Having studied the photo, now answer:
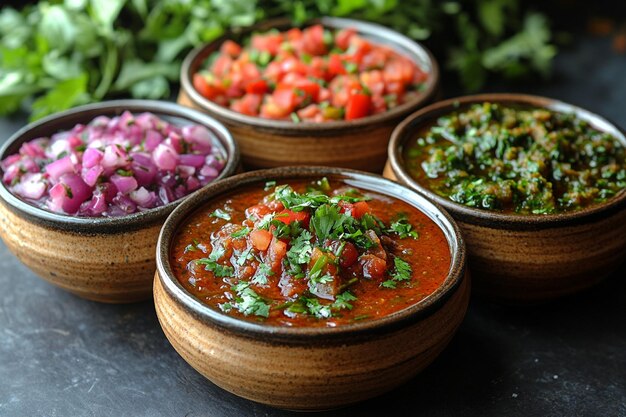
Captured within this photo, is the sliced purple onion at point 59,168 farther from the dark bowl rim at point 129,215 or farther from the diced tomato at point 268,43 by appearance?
the diced tomato at point 268,43

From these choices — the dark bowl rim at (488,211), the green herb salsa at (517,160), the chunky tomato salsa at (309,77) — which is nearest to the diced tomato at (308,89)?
the chunky tomato salsa at (309,77)

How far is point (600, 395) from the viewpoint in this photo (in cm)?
305

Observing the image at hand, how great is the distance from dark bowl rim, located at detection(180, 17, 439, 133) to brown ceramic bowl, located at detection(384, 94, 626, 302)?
679mm

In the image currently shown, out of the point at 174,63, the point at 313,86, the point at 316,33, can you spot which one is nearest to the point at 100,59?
the point at 174,63

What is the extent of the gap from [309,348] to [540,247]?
1140 mm

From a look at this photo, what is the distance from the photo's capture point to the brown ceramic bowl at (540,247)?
10.4 ft

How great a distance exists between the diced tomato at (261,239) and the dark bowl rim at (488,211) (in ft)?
2.52

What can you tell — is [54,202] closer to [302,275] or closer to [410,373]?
[302,275]

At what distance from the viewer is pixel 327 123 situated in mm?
3900

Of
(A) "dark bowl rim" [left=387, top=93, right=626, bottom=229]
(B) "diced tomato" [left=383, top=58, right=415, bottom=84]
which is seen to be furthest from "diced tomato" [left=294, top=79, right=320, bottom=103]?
(A) "dark bowl rim" [left=387, top=93, right=626, bottom=229]

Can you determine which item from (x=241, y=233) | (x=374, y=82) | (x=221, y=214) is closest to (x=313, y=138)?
(x=374, y=82)

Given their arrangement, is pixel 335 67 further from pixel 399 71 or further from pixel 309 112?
pixel 309 112

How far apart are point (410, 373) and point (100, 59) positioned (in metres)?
3.50

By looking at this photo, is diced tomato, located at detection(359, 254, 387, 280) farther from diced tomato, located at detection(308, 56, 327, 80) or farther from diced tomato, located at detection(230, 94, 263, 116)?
diced tomato, located at detection(308, 56, 327, 80)
